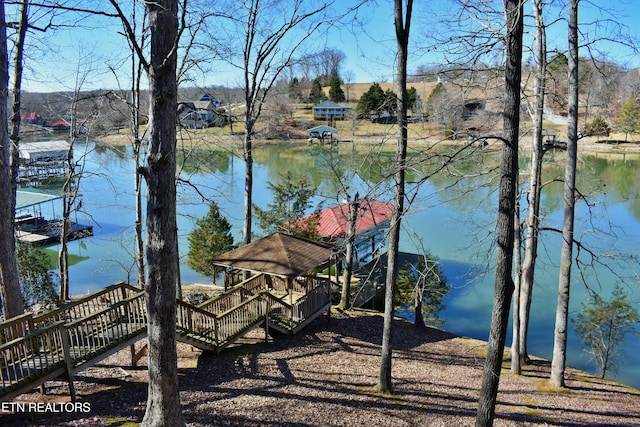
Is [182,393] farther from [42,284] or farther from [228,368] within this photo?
[42,284]

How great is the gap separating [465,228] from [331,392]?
17963 mm

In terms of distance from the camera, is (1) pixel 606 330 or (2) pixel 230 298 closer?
(2) pixel 230 298

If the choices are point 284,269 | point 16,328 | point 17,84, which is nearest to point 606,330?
point 284,269

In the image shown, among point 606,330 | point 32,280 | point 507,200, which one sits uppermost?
point 507,200

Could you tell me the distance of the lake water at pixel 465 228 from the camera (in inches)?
400

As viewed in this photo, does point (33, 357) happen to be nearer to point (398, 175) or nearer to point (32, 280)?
point (398, 175)

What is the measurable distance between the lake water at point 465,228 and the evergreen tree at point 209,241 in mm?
1098

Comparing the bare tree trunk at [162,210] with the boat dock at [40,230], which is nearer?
the bare tree trunk at [162,210]

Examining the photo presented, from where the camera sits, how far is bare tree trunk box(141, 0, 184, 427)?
5.01 metres

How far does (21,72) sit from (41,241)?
19.8m

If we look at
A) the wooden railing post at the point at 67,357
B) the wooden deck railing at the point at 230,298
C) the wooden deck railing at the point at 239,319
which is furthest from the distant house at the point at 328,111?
the wooden railing post at the point at 67,357

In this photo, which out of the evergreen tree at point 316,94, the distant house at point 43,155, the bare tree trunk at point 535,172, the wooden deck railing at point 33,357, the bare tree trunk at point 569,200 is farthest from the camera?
the evergreen tree at point 316,94

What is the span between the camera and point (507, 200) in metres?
5.29

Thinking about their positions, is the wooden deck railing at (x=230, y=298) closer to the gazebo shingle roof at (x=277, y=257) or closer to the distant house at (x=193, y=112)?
the gazebo shingle roof at (x=277, y=257)
